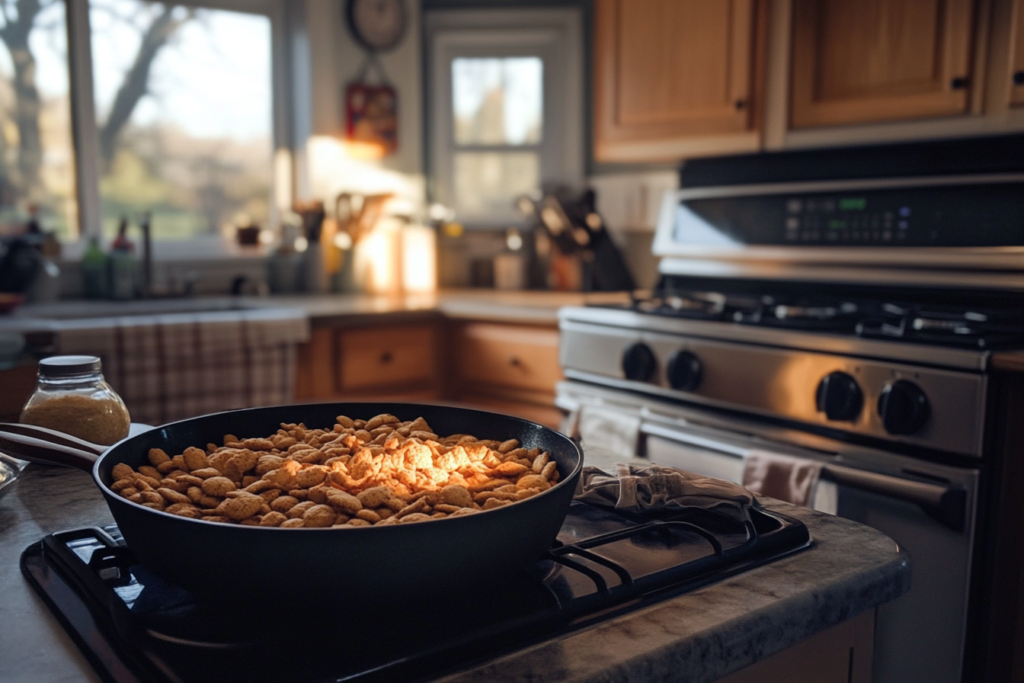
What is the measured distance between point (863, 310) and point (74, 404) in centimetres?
182

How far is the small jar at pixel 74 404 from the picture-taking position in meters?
1.03

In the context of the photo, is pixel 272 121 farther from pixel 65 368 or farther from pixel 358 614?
pixel 358 614

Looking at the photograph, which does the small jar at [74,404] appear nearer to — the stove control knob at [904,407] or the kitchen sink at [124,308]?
the stove control knob at [904,407]

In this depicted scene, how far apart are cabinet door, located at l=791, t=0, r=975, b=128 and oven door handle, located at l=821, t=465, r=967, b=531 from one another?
2.85ft

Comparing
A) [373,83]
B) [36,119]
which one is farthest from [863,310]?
[36,119]

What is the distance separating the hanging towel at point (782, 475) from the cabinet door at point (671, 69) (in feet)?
3.21

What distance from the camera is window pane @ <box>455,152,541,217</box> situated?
3.70 meters

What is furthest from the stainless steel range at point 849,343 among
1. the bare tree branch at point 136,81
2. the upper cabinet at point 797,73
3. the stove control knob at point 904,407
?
the bare tree branch at point 136,81

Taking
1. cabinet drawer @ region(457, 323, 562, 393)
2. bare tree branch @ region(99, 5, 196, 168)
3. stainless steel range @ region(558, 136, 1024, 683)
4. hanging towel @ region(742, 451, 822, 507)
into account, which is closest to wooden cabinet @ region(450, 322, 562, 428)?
cabinet drawer @ region(457, 323, 562, 393)

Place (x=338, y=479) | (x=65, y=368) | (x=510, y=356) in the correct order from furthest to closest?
(x=510, y=356), (x=65, y=368), (x=338, y=479)

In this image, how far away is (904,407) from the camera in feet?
5.62

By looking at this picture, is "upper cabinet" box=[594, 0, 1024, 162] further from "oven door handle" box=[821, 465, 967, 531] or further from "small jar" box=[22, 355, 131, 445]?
"small jar" box=[22, 355, 131, 445]

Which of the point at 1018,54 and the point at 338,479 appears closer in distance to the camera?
the point at 338,479

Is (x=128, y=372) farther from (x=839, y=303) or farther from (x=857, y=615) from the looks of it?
(x=857, y=615)
